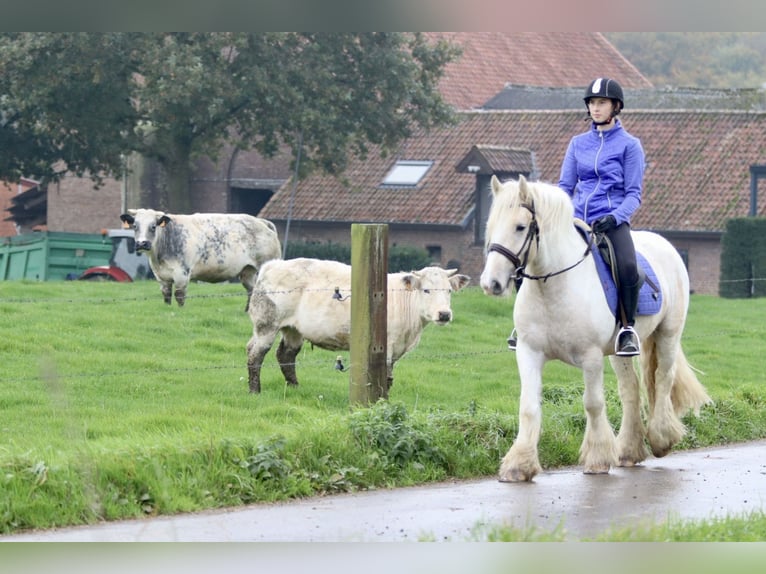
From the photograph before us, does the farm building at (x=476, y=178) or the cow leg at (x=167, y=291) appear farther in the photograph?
the farm building at (x=476, y=178)

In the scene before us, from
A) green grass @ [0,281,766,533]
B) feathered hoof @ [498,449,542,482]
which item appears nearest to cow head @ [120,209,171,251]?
green grass @ [0,281,766,533]

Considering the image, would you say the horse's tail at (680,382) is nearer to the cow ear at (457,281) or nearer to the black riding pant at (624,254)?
the black riding pant at (624,254)

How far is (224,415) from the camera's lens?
39.4 feet

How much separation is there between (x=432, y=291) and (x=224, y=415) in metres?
2.47

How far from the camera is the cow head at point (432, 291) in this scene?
43.4 ft

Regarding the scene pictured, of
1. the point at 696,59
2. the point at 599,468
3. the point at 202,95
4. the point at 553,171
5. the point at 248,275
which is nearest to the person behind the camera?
the point at 599,468

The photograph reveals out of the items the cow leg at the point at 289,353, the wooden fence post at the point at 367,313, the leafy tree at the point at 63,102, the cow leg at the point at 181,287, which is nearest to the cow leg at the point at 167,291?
the cow leg at the point at 181,287

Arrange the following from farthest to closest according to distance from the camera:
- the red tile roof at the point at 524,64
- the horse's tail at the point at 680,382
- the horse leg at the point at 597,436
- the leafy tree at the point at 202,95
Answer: the red tile roof at the point at 524,64 → the leafy tree at the point at 202,95 → the horse's tail at the point at 680,382 → the horse leg at the point at 597,436

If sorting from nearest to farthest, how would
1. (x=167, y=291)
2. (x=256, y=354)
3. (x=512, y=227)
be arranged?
(x=512, y=227) < (x=256, y=354) < (x=167, y=291)

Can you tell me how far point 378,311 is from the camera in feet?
34.0

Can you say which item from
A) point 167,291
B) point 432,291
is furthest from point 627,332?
point 167,291

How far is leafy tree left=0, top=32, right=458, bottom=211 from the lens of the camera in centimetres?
3912

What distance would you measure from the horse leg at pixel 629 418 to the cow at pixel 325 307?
8.81 feet

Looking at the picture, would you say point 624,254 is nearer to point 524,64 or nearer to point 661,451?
point 661,451
